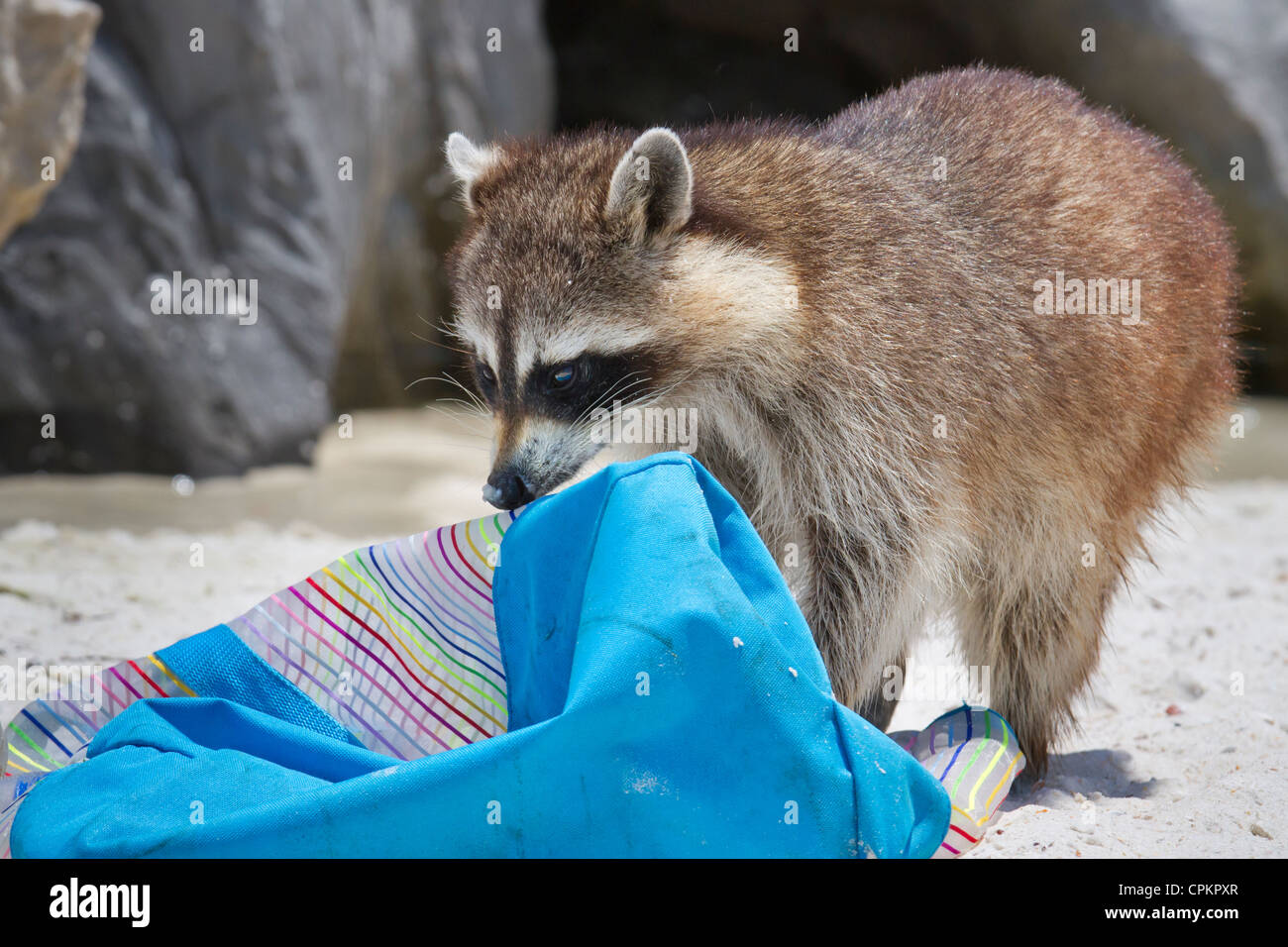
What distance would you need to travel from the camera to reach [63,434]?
5.99 metres

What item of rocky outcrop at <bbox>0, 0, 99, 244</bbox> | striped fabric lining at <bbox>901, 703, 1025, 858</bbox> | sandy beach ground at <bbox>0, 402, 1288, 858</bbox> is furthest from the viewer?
rocky outcrop at <bbox>0, 0, 99, 244</bbox>

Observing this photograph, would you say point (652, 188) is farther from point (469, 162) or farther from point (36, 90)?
point (36, 90)

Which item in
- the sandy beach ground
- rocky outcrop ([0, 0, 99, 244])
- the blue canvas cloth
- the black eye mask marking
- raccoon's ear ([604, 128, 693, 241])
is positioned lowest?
the sandy beach ground

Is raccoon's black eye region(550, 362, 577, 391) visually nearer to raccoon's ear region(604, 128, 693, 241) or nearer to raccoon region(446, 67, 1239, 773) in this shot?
raccoon region(446, 67, 1239, 773)

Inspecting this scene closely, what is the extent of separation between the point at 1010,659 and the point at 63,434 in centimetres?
467

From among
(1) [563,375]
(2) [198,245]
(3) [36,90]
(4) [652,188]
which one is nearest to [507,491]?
(1) [563,375]

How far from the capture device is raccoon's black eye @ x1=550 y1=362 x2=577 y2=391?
9.13 feet

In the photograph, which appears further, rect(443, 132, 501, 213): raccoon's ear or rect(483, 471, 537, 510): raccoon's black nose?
rect(443, 132, 501, 213): raccoon's ear

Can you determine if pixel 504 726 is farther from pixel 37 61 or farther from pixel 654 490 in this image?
pixel 37 61

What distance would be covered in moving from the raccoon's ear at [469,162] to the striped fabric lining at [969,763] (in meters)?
1.70

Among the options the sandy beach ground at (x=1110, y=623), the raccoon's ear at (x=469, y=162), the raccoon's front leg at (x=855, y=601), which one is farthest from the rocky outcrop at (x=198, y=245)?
the raccoon's front leg at (x=855, y=601)

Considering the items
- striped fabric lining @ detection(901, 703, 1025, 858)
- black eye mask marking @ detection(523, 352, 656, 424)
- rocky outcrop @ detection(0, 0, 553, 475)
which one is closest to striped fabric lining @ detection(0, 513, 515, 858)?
black eye mask marking @ detection(523, 352, 656, 424)

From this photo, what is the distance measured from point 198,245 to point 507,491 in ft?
14.0

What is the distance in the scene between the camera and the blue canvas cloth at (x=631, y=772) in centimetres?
203
